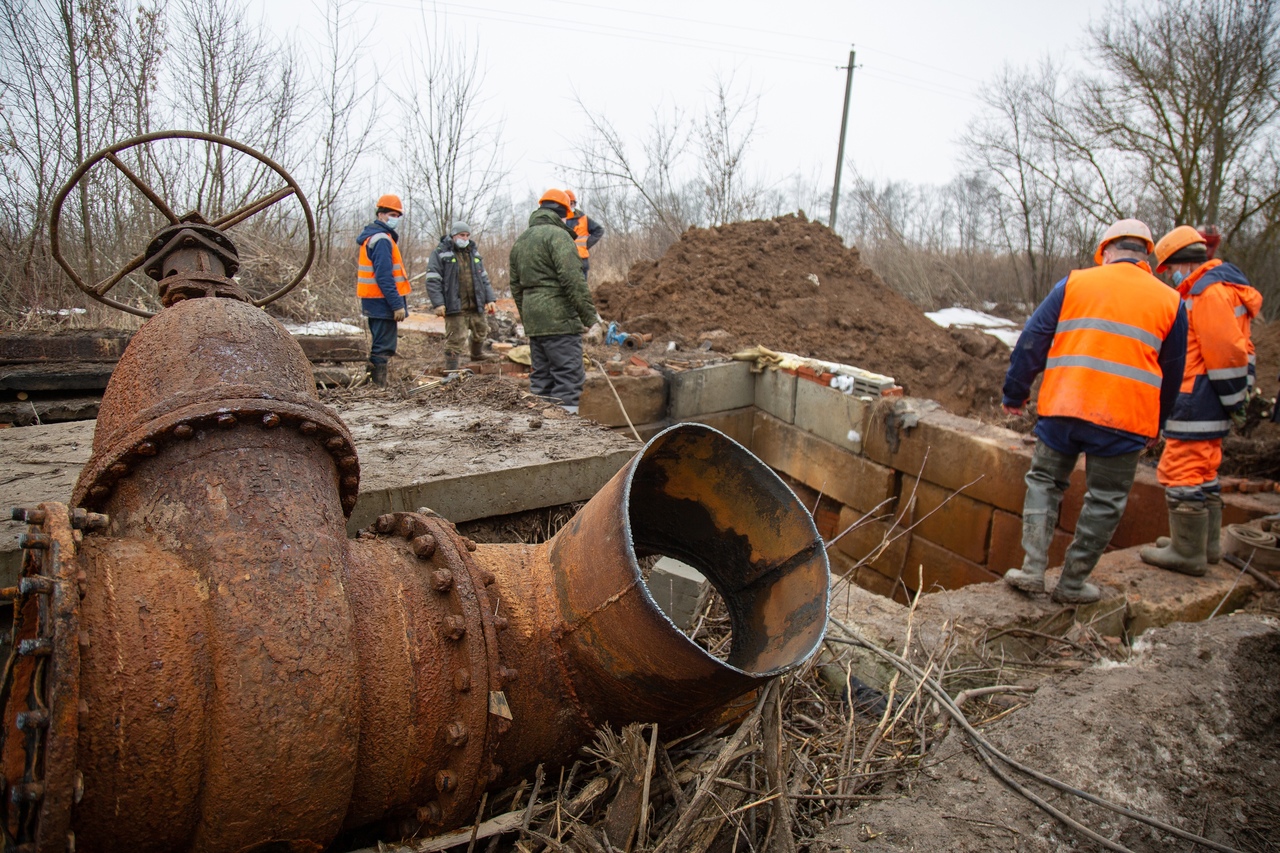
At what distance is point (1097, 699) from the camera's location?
8.30 feet

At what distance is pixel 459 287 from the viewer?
8.31m

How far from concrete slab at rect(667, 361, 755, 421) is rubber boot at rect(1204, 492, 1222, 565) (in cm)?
451

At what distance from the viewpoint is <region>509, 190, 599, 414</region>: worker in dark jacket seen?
6363mm

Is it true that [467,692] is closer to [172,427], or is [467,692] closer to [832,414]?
[172,427]

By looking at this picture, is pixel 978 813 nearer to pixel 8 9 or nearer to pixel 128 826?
pixel 128 826

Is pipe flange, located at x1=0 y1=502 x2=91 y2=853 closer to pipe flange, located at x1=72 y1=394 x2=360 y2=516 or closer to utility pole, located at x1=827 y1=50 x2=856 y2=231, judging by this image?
pipe flange, located at x1=72 y1=394 x2=360 y2=516

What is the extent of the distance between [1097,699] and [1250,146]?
14.7 meters

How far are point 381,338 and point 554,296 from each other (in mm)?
2149

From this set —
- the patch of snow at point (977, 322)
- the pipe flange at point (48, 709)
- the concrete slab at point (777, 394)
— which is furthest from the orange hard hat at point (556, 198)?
the patch of snow at point (977, 322)

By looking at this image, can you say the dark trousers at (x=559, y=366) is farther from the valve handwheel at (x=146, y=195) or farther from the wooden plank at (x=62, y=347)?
the valve handwheel at (x=146, y=195)

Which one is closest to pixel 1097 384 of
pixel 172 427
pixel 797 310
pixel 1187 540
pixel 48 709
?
pixel 1187 540

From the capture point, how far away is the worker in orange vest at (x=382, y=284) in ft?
23.3

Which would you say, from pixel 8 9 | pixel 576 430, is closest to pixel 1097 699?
pixel 576 430

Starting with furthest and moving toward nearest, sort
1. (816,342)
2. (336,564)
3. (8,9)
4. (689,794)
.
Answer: (816,342) → (8,9) → (689,794) → (336,564)
